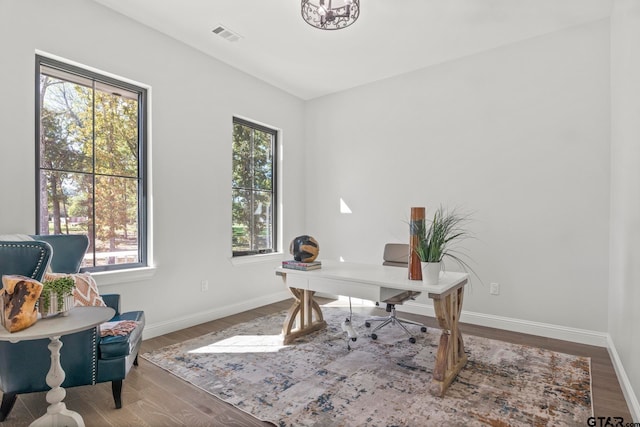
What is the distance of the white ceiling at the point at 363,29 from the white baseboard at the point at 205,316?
112 inches

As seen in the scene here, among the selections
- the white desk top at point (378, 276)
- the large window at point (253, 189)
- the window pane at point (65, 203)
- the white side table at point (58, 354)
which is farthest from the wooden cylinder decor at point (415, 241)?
the window pane at point (65, 203)

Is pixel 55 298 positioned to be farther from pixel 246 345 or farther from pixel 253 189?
pixel 253 189

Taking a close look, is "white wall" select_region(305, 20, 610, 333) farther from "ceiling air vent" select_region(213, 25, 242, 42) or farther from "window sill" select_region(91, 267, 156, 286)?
"window sill" select_region(91, 267, 156, 286)

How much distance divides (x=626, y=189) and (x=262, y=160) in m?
3.73

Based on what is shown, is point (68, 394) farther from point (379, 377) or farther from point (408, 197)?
point (408, 197)

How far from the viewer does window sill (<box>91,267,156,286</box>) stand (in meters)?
2.94

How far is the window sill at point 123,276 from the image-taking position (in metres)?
2.94

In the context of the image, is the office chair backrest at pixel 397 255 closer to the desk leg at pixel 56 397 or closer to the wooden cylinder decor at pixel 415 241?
the wooden cylinder decor at pixel 415 241

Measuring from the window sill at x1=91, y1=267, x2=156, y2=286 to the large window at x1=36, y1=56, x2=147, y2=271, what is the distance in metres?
0.13

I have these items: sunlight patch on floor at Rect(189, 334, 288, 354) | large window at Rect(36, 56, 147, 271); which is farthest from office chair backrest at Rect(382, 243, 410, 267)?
large window at Rect(36, 56, 147, 271)

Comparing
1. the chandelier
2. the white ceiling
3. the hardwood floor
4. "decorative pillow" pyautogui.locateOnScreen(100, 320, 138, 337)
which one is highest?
the white ceiling

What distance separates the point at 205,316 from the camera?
3785mm

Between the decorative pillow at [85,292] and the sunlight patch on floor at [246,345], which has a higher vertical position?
the decorative pillow at [85,292]

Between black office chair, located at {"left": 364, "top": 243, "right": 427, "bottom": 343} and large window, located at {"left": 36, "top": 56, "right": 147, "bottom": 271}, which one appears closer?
large window, located at {"left": 36, "top": 56, "right": 147, "bottom": 271}
